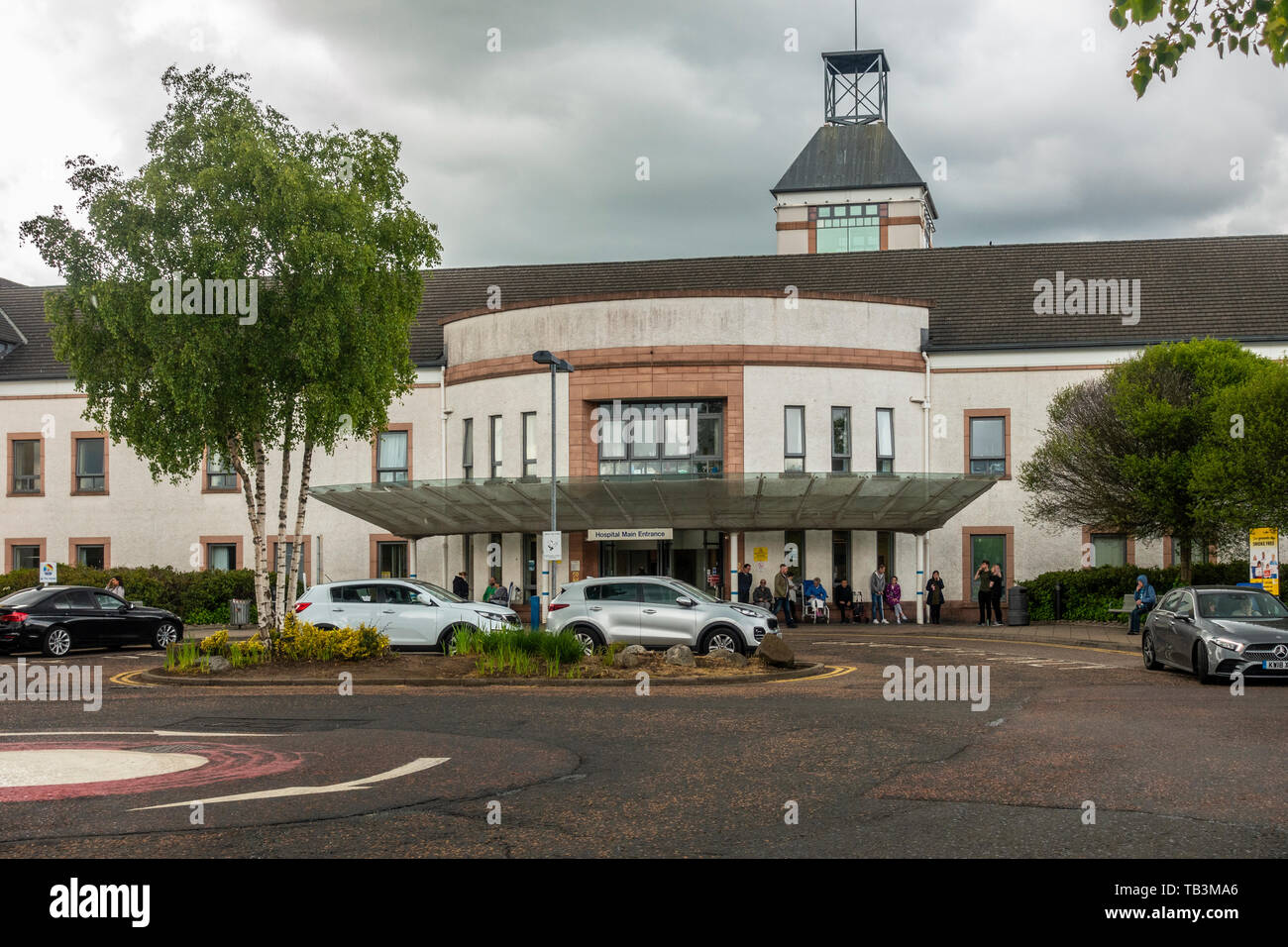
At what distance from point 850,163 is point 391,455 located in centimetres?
4440

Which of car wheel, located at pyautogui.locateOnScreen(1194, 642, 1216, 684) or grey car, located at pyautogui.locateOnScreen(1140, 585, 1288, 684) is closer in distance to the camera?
grey car, located at pyautogui.locateOnScreen(1140, 585, 1288, 684)

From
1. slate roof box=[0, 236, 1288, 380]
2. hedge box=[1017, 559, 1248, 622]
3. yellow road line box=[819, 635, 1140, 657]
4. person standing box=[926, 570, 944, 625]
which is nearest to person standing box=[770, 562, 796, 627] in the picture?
yellow road line box=[819, 635, 1140, 657]

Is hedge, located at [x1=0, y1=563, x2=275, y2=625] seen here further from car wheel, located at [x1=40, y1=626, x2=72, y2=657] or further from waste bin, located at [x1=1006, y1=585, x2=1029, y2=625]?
waste bin, located at [x1=1006, y1=585, x2=1029, y2=625]

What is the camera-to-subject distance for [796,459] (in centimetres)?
3828

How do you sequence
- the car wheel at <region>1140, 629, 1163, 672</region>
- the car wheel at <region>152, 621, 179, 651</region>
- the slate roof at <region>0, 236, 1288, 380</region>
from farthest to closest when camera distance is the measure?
the slate roof at <region>0, 236, 1288, 380</region>
the car wheel at <region>152, 621, 179, 651</region>
the car wheel at <region>1140, 629, 1163, 672</region>

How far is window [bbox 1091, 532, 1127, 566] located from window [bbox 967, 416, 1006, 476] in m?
3.61

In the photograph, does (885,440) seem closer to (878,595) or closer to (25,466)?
(878,595)

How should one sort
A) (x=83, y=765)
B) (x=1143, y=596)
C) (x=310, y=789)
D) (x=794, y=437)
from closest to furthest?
(x=310, y=789)
(x=83, y=765)
(x=1143, y=596)
(x=794, y=437)

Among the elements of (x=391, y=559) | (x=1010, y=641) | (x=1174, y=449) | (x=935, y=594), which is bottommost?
(x=1010, y=641)

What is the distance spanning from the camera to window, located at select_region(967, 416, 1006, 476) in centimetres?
3994

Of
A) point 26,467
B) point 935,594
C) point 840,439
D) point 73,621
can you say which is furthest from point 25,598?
point 935,594

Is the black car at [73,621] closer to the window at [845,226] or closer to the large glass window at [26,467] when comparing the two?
the large glass window at [26,467]

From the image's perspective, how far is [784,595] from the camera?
34219 mm

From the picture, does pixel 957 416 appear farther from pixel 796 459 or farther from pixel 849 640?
pixel 849 640
